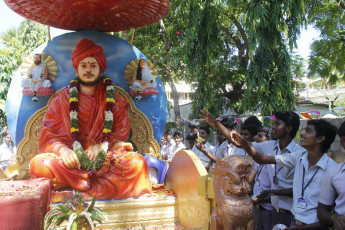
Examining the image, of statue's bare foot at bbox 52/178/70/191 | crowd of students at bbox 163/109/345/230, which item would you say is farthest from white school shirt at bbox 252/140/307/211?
statue's bare foot at bbox 52/178/70/191

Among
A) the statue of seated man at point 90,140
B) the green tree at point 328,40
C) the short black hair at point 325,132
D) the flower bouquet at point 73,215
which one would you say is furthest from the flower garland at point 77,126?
the green tree at point 328,40

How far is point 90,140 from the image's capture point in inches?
184

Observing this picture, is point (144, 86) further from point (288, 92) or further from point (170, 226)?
point (288, 92)

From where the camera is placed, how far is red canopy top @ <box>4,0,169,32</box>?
4656 millimetres

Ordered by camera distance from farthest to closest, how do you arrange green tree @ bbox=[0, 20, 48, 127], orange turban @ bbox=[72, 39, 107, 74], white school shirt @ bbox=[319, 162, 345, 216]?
green tree @ bbox=[0, 20, 48, 127] < orange turban @ bbox=[72, 39, 107, 74] < white school shirt @ bbox=[319, 162, 345, 216]

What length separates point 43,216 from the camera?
3248 millimetres

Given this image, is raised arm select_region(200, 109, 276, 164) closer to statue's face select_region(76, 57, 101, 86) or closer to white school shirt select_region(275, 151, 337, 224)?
white school shirt select_region(275, 151, 337, 224)

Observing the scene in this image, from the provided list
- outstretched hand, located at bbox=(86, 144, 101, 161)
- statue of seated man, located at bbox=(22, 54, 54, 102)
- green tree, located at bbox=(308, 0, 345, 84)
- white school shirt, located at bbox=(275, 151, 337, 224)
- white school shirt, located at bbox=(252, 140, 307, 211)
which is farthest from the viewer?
green tree, located at bbox=(308, 0, 345, 84)

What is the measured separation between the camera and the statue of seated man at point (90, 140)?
4.11 meters

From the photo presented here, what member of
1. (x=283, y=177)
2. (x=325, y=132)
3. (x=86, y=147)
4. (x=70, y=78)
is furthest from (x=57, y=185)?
(x=325, y=132)

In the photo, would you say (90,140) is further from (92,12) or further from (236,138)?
(236,138)

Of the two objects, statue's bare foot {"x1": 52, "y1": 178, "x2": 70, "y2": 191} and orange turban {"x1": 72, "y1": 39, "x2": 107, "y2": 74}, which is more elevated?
orange turban {"x1": 72, "y1": 39, "x2": 107, "y2": 74}

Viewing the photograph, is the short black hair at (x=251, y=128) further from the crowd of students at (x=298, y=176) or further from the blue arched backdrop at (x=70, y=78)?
the blue arched backdrop at (x=70, y=78)

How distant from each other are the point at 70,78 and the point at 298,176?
12.7 ft
